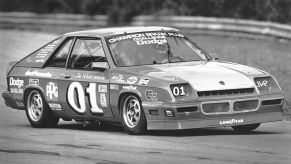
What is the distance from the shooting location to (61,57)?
41.3 ft

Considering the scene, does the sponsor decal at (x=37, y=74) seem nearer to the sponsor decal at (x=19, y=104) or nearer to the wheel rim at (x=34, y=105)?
the wheel rim at (x=34, y=105)

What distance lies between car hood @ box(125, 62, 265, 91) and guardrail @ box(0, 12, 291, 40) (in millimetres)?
15920

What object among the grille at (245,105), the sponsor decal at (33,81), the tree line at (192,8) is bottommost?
the tree line at (192,8)

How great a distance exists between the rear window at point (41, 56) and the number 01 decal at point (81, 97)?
0.94 metres

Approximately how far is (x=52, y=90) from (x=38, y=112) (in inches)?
22.1

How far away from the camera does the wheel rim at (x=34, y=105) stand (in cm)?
1270

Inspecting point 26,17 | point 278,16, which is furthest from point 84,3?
point 278,16

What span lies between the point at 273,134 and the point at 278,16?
941 inches

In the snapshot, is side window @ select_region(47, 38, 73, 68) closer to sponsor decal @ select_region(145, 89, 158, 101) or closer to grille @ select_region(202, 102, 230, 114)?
sponsor decal @ select_region(145, 89, 158, 101)

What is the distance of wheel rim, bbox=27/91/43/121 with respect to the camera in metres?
12.7

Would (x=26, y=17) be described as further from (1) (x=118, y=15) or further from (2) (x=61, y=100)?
(2) (x=61, y=100)

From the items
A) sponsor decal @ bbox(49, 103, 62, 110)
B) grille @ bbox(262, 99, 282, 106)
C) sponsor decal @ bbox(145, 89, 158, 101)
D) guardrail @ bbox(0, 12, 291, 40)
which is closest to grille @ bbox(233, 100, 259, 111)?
grille @ bbox(262, 99, 282, 106)

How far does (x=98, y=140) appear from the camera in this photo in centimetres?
1055

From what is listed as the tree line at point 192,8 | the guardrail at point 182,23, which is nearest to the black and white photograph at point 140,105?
the guardrail at point 182,23
